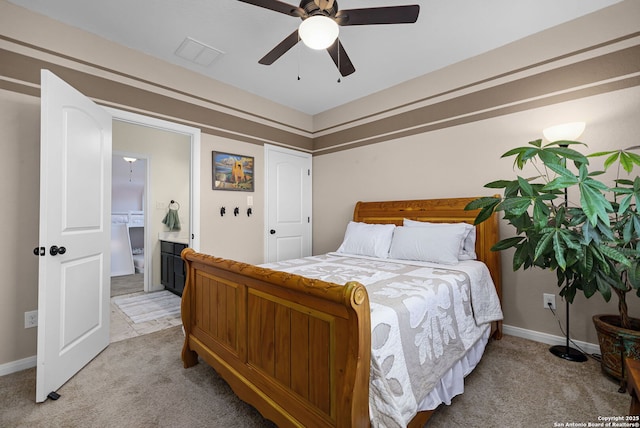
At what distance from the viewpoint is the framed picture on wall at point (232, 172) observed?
3.38 m

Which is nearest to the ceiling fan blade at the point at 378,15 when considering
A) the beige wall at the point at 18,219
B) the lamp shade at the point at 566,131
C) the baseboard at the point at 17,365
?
the lamp shade at the point at 566,131

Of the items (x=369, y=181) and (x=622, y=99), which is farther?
(x=369, y=181)

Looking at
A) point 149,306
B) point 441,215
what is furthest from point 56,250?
point 441,215

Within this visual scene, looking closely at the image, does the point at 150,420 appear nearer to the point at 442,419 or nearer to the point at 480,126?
the point at 442,419

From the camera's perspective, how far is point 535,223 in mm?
1645

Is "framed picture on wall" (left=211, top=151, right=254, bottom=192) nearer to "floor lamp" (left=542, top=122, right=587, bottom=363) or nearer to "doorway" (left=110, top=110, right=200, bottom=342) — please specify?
"doorway" (left=110, top=110, right=200, bottom=342)

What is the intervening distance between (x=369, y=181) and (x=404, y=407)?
2.88m

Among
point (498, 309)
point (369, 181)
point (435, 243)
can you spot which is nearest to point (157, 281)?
point (369, 181)

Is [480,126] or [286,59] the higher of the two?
[286,59]

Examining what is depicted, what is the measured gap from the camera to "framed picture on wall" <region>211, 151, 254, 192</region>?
133 inches

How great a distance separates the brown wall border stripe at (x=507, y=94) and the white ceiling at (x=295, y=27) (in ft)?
1.31

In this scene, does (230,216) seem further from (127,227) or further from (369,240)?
(127,227)

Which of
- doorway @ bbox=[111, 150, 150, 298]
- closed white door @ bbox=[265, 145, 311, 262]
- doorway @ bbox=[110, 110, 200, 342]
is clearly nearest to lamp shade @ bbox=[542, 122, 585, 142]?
closed white door @ bbox=[265, 145, 311, 262]

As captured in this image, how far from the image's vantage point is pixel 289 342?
135 cm
